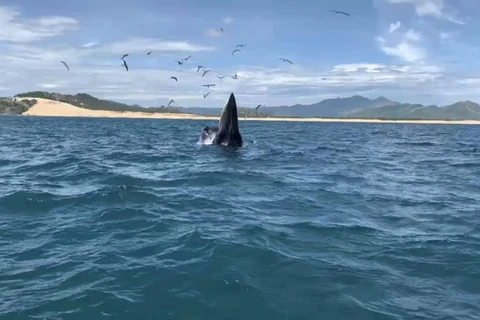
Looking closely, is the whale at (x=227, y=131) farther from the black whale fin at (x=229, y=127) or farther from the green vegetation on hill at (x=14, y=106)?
Result: the green vegetation on hill at (x=14, y=106)

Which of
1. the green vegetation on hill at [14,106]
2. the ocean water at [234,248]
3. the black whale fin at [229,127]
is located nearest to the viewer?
the ocean water at [234,248]

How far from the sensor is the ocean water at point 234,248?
7105mm

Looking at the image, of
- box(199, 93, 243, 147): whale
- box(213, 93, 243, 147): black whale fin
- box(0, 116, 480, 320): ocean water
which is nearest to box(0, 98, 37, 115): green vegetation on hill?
box(199, 93, 243, 147): whale

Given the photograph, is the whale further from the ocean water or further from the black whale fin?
the ocean water

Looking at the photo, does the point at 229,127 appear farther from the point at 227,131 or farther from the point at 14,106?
the point at 14,106

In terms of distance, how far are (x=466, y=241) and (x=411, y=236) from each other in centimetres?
106

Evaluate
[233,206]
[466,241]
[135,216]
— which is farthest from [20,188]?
[466,241]

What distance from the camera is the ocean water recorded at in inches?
280

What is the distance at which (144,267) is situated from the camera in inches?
326

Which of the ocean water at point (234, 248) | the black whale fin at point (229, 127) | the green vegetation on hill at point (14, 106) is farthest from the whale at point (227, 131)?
the green vegetation on hill at point (14, 106)

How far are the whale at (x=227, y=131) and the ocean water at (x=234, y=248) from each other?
7626 mm

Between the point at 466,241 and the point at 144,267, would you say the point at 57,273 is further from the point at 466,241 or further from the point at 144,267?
the point at 466,241

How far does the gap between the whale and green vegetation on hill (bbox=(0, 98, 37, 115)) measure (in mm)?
148775

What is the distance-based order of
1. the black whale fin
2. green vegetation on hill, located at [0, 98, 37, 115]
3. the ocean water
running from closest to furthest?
1. the ocean water
2. the black whale fin
3. green vegetation on hill, located at [0, 98, 37, 115]
